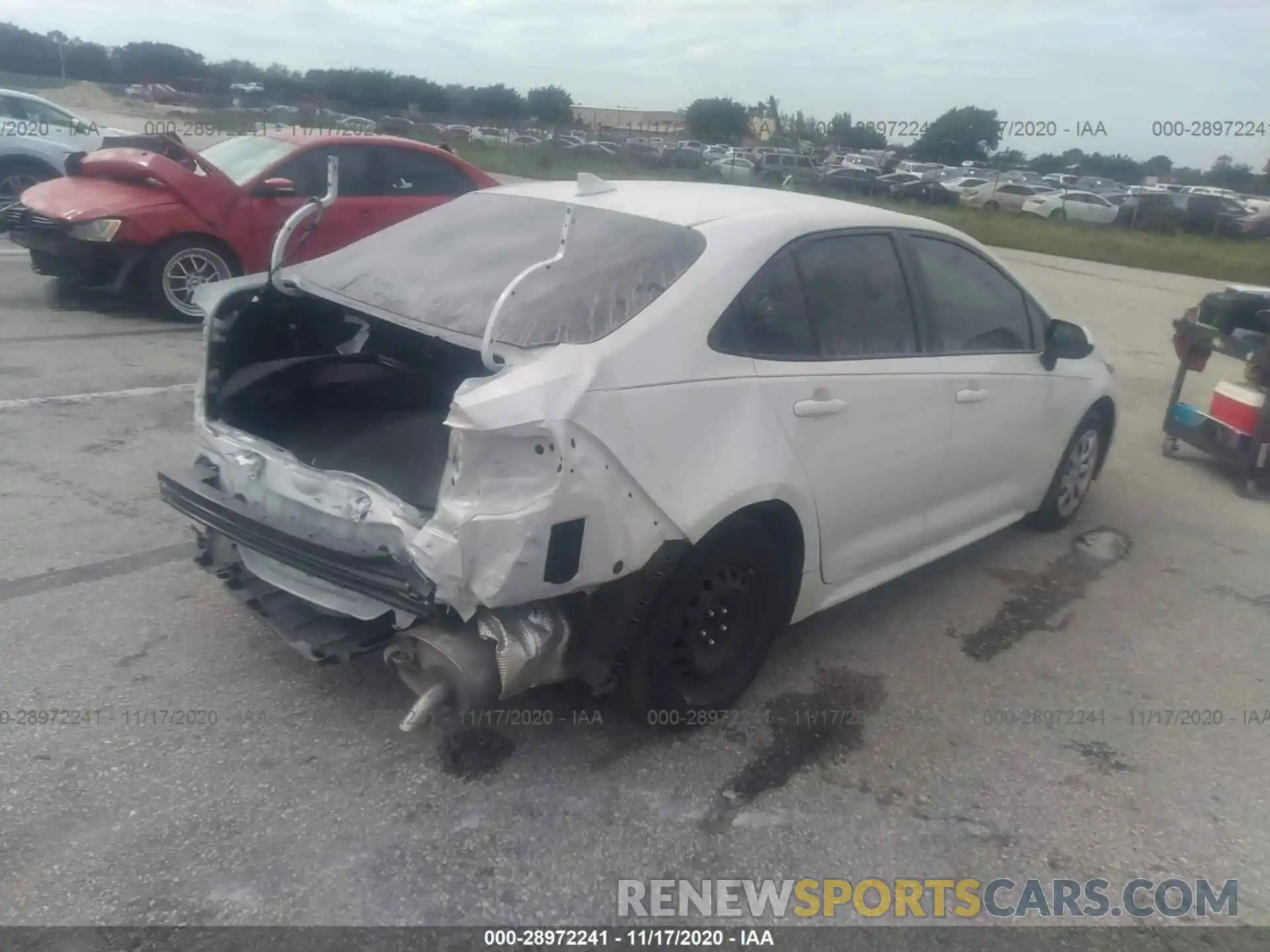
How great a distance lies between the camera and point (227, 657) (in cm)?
374

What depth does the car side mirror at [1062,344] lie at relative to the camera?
4805mm

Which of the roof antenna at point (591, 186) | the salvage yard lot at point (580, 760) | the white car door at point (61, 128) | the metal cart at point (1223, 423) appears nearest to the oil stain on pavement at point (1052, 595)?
the salvage yard lot at point (580, 760)

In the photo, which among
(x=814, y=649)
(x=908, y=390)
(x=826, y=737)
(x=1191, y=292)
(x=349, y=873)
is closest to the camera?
(x=349, y=873)

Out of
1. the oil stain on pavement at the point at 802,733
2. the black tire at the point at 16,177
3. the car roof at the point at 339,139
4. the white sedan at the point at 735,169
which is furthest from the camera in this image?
the white sedan at the point at 735,169

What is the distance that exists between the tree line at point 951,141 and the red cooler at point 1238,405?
9.88 metres

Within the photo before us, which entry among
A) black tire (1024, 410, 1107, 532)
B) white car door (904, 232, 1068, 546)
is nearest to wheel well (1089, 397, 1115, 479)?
black tire (1024, 410, 1107, 532)

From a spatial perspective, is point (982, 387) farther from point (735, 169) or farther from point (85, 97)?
point (85, 97)

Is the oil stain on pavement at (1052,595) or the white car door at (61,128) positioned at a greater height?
the white car door at (61,128)

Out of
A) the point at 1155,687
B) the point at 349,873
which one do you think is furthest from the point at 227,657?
the point at 1155,687

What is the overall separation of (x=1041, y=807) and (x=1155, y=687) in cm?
110

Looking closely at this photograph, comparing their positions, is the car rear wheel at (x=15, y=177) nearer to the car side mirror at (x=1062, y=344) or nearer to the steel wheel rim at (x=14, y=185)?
the steel wheel rim at (x=14, y=185)

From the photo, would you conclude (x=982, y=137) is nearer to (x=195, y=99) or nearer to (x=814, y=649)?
(x=195, y=99)

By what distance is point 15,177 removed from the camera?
42.0 feet

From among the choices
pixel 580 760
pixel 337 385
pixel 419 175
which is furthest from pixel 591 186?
pixel 419 175
